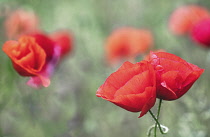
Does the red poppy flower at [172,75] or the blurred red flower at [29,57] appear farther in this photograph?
the blurred red flower at [29,57]

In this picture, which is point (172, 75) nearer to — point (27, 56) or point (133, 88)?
point (133, 88)

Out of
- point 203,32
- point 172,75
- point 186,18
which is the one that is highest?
point 172,75

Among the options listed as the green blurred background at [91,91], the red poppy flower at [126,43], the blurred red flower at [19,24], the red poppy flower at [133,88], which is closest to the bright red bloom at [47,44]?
the green blurred background at [91,91]

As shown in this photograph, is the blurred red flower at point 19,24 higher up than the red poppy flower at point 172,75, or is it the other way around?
the red poppy flower at point 172,75

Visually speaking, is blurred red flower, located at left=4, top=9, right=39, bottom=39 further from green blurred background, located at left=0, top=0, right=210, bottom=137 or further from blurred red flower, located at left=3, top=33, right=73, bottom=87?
blurred red flower, located at left=3, top=33, right=73, bottom=87

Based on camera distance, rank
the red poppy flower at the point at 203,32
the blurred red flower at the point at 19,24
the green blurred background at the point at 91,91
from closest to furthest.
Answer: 1. the green blurred background at the point at 91,91
2. the red poppy flower at the point at 203,32
3. the blurred red flower at the point at 19,24

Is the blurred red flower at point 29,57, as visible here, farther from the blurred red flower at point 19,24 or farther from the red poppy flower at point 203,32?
the blurred red flower at point 19,24

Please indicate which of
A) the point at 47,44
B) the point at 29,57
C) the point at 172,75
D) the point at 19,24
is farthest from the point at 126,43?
the point at 172,75
